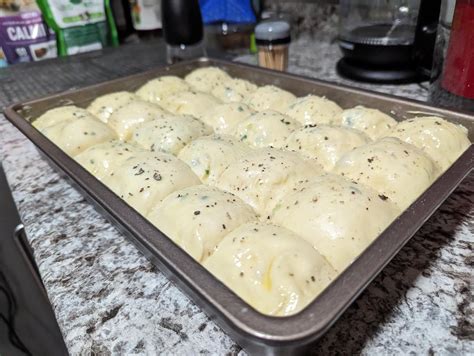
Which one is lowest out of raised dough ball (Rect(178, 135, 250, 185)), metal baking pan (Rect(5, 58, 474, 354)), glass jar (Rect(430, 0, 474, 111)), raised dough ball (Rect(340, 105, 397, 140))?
raised dough ball (Rect(178, 135, 250, 185))

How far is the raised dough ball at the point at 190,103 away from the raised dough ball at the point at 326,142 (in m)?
0.37

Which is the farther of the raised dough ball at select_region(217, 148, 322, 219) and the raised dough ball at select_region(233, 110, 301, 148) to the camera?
the raised dough ball at select_region(233, 110, 301, 148)

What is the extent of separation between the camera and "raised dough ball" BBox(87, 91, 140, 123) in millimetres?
1227

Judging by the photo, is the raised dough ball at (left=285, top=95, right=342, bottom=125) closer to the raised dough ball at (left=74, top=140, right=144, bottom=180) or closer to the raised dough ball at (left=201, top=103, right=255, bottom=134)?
the raised dough ball at (left=201, top=103, right=255, bottom=134)

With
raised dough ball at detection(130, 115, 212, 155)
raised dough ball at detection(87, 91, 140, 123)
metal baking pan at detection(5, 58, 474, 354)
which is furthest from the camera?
raised dough ball at detection(87, 91, 140, 123)

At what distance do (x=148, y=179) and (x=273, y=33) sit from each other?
0.87m

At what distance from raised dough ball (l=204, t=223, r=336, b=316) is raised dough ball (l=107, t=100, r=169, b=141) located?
0.61 metres

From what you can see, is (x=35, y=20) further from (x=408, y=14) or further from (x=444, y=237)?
(x=444, y=237)

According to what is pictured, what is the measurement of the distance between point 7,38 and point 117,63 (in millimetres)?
534

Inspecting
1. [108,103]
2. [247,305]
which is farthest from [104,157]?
[247,305]

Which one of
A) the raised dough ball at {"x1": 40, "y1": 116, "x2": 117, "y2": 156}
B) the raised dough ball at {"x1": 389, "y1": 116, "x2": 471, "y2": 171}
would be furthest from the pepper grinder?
the raised dough ball at {"x1": 389, "y1": 116, "x2": 471, "y2": 171}

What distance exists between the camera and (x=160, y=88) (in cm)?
133

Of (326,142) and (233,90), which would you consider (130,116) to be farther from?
(326,142)

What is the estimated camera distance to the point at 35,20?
76.1 inches
